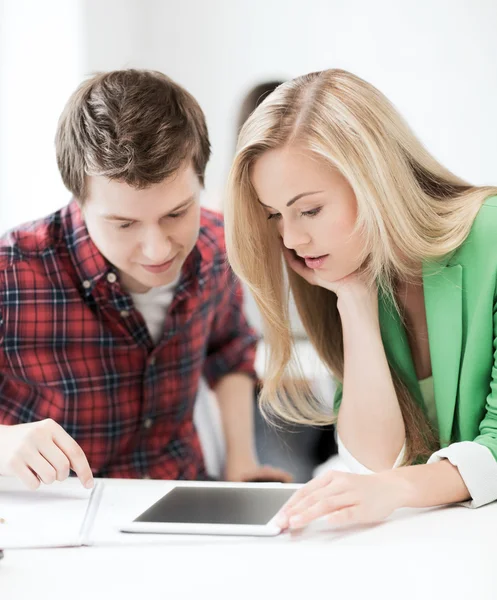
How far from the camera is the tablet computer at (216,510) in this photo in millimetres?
869

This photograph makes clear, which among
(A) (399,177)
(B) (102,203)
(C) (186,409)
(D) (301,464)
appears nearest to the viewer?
(A) (399,177)

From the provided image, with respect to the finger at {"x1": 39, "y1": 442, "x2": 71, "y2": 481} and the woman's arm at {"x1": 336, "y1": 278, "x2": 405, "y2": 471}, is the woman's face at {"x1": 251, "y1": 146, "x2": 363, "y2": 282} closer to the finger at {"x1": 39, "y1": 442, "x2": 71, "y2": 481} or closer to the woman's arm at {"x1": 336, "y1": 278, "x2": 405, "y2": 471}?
the woman's arm at {"x1": 336, "y1": 278, "x2": 405, "y2": 471}

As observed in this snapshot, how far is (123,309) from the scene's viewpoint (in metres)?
1.32

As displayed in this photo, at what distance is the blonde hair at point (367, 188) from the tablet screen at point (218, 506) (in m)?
0.28

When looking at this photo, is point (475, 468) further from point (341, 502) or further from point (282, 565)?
point (282, 565)

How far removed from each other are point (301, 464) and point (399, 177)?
44.5 inches

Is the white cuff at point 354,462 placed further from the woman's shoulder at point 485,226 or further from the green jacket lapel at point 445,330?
the woman's shoulder at point 485,226

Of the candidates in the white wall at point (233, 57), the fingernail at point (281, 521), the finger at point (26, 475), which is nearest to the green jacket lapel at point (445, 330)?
the fingernail at point (281, 521)

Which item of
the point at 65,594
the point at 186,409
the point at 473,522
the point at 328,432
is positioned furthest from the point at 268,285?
the point at 328,432

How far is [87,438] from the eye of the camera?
135 cm

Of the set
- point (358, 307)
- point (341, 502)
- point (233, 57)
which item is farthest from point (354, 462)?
point (233, 57)

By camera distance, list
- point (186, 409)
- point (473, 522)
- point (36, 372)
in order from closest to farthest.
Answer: point (473, 522) → point (36, 372) → point (186, 409)

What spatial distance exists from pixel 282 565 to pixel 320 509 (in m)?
0.10

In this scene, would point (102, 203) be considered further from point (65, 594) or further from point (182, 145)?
point (65, 594)
